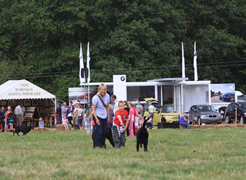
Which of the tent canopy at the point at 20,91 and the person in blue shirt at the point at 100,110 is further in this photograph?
the tent canopy at the point at 20,91

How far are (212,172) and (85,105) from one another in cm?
3109

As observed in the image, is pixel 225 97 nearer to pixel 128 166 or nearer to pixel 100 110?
pixel 100 110

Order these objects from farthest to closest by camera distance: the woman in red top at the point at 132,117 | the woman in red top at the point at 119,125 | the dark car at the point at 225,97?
the dark car at the point at 225,97
the woman in red top at the point at 132,117
the woman in red top at the point at 119,125

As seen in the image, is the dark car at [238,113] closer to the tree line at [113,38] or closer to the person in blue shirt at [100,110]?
the tree line at [113,38]

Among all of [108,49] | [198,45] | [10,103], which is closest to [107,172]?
[10,103]

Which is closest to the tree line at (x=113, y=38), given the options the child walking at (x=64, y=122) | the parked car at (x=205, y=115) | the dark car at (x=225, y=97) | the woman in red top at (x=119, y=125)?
the dark car at (x=225, y=97)

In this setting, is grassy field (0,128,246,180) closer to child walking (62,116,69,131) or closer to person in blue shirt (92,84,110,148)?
person in blue shirt (92,84,110,148)

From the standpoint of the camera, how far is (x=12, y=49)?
54281mm

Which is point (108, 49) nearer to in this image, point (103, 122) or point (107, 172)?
point (103, 122)

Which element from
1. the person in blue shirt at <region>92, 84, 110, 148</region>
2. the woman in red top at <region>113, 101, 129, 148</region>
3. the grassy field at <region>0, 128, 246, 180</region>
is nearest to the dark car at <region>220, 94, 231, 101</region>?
the woman in red top at <region>113, 101, 129, 148</region>

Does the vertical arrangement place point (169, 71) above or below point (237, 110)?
above

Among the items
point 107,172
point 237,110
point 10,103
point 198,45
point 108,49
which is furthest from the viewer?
point 198,45

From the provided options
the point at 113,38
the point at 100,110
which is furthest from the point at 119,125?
the point at 113,38

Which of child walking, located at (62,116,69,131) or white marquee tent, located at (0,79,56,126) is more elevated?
white marquee tent, located at (0,79,56,126)
